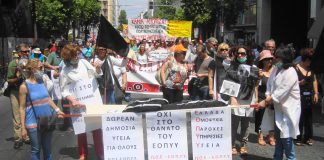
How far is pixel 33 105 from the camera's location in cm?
641

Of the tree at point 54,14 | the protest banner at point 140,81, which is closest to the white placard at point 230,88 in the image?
the protest banner at point 140,81

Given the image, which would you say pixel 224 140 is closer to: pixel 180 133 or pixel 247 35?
pixel 180 133

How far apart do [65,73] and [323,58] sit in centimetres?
351

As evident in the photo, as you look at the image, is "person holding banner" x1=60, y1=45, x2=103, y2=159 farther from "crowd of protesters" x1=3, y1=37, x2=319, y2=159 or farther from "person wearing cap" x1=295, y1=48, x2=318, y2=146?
"person wearing cap" x1=295, y1=48, x2=318, y2=146

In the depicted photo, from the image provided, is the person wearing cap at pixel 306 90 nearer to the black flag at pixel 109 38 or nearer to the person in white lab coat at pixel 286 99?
the person in white lab coat at pixel 286 99

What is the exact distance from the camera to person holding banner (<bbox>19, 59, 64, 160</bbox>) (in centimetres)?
633

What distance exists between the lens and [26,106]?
21.0 feet

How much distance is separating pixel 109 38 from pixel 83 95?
1159mm

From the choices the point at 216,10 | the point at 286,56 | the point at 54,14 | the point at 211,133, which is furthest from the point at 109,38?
the point at 54,14

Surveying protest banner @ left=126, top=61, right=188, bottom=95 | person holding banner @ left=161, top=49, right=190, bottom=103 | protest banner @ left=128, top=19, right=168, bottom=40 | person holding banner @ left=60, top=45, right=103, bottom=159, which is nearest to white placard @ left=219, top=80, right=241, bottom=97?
person holding banner @ left=161, top=49, right=190, bottom=103

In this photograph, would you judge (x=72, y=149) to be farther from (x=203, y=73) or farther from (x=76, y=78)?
(x=203, y=73)

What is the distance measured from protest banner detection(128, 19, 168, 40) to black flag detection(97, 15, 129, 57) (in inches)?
689

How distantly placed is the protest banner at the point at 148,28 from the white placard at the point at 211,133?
19.4 m

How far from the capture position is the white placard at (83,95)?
7073 mm
